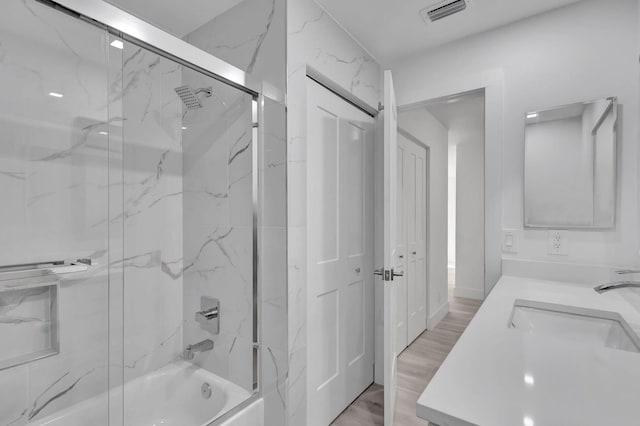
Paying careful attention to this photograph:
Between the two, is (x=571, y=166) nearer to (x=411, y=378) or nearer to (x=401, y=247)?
(x=401, y=247)

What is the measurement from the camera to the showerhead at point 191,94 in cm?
149

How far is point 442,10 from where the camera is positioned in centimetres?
180

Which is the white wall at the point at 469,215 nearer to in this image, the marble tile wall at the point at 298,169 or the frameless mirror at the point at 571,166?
the frameless mirror at the point at 571,166

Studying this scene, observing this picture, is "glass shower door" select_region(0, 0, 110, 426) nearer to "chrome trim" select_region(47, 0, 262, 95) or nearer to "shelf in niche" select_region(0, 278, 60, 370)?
"shelf in niche" select_region(0, 278, 60, 370)

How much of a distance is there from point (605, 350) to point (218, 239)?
1.61 metres

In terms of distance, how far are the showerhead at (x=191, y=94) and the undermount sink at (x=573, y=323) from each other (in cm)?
164

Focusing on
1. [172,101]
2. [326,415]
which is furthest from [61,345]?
[326,415]

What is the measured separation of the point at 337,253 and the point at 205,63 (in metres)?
1.27

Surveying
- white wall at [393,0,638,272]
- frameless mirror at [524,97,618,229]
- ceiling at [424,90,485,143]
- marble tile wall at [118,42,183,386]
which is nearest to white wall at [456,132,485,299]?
ceiling at [424,90,485,143]

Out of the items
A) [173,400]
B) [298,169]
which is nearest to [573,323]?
[298,169]

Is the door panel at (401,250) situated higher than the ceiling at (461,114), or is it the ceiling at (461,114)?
the ceiling at (461,114)

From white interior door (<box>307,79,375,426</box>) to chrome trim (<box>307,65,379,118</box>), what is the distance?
37 millimetres

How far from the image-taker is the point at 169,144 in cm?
160

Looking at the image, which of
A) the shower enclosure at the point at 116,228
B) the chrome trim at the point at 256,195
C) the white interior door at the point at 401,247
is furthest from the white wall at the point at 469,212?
the shower enclosure at the point at 116,228
